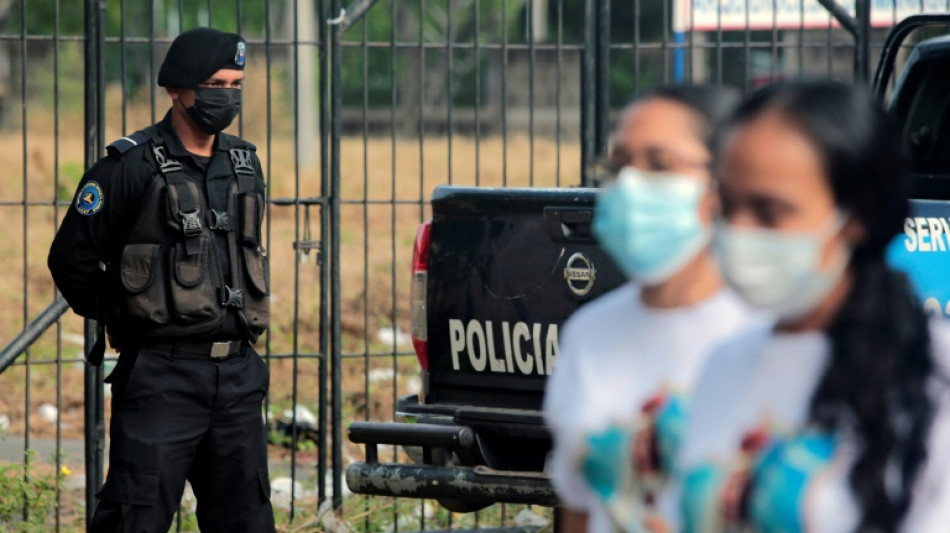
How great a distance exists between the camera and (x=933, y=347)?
1979mm

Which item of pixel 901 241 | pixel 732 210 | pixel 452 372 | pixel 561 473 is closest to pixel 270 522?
pixel 452 372

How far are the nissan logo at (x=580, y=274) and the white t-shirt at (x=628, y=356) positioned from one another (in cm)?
232

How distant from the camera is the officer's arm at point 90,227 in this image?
4.94 meters

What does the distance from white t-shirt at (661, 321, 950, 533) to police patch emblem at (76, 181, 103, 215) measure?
125 inches

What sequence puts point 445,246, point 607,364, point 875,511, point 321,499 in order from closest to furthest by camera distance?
point 875,511
point 607,364
point 445,246
point 321,499

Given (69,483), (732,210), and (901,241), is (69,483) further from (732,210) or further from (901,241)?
(732,210)

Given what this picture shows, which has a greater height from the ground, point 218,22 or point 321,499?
point 218,22

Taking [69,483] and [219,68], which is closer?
[219,68]

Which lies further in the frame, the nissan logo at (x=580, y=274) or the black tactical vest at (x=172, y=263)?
the black tactical vest at (x=172, y=263)

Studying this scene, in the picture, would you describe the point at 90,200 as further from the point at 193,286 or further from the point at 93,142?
the point at 93,142

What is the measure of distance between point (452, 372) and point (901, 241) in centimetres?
150

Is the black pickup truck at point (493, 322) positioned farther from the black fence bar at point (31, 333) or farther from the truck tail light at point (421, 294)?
the black fence bar at point (31, 333)

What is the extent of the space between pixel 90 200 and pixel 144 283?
33cm

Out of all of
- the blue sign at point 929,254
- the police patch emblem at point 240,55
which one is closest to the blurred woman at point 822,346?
the blue sign at point 929,254
